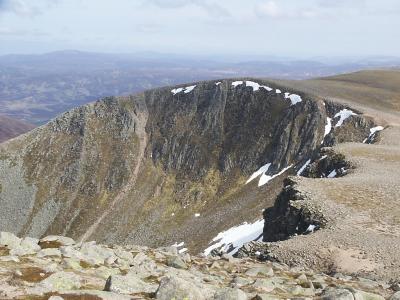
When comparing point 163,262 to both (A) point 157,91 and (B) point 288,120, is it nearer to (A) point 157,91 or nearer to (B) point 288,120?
(B) point 288,120

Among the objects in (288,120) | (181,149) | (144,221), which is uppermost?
(288,120)

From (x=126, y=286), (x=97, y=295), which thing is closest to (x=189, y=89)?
(x=126, y=286)

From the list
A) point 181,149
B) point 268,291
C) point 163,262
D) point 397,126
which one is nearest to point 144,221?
point 181,149

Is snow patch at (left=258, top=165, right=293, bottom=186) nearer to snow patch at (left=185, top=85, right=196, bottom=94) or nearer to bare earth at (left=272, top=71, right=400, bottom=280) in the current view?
bare earth at (left=272, top=71, right=400, bottom=280)

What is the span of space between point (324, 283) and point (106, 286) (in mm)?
13509

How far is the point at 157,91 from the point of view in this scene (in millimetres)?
158125

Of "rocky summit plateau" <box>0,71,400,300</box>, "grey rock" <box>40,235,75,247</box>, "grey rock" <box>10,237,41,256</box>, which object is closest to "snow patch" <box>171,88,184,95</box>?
"rocky summit plateau" <box>0,71,400,300</box>

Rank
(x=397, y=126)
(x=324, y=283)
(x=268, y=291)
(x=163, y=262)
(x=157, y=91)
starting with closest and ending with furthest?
1. (x=268, y=291)
2. (x=324, y=283)
3. (x=163, y=262)
4. (x=397, y=126)
5. (x=157, y=91)

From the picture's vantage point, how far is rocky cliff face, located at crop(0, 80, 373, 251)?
4441 inches

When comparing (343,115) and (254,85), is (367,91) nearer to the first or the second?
(343,115)

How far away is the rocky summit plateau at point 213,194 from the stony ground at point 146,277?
115mm

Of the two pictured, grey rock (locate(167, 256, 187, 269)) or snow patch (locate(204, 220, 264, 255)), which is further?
snow patch (locate(204, 220, 264, 255))

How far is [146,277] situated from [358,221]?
23688 mm

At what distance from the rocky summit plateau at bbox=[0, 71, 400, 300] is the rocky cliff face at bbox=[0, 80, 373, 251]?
0.41 metres
